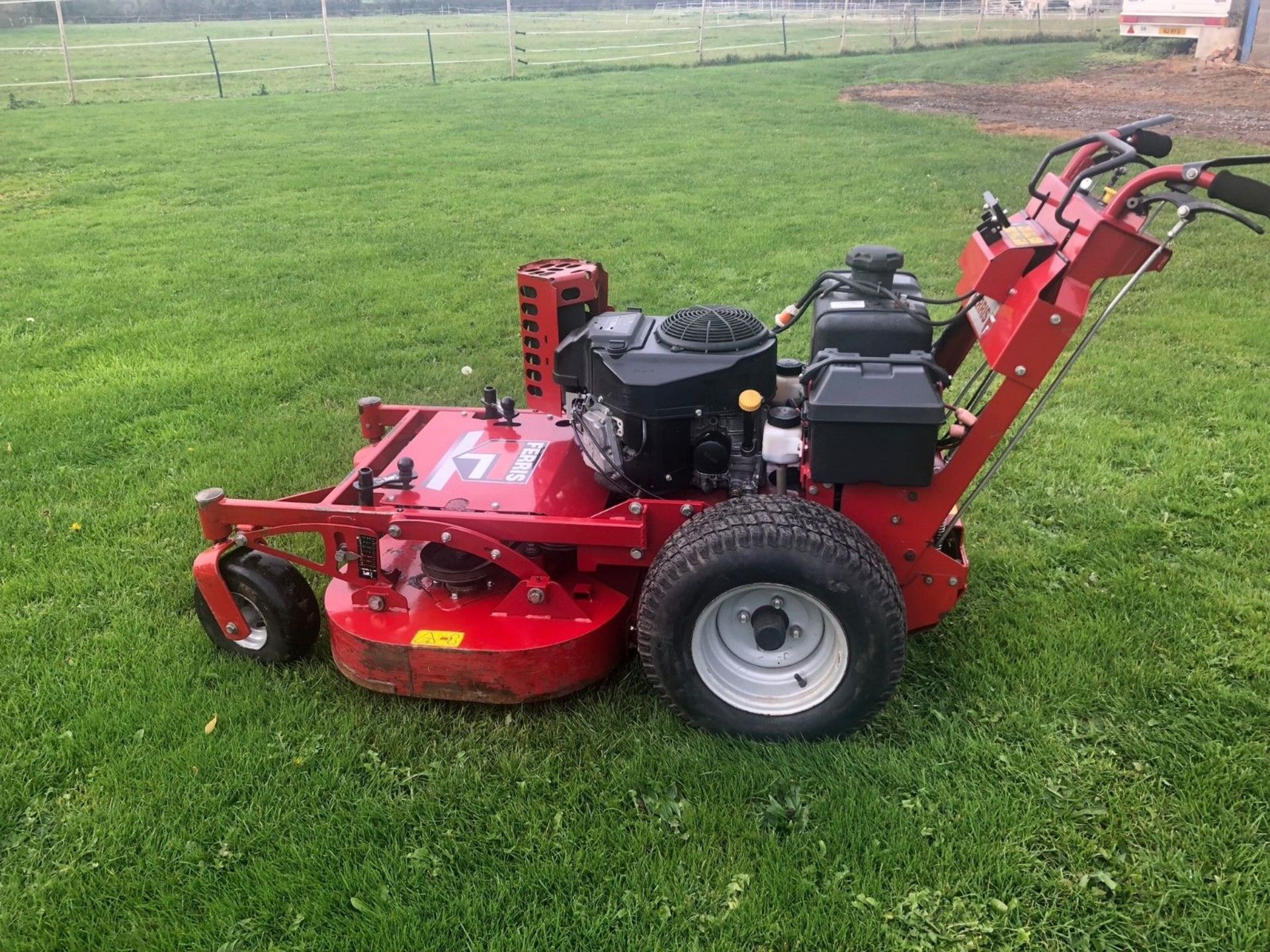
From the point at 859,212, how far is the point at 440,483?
7.24 m

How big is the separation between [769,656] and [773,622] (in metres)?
0.19

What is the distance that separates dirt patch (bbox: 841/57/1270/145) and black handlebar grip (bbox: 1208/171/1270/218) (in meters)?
12.4

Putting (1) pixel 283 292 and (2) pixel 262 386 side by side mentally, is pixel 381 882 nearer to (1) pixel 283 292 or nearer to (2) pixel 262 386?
(2) pixel 262 386

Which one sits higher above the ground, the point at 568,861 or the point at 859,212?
the point at 859,212

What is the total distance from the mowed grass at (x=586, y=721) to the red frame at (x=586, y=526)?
23cm

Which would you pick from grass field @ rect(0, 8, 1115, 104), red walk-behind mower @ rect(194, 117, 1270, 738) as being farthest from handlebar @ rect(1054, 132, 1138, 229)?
grass field @ rect(0, 8, 1115, 104)

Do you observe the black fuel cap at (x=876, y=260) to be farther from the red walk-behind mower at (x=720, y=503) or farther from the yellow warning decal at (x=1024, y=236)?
the yellow warning decal at (x=1024, y=236)

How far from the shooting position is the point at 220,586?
145 inches

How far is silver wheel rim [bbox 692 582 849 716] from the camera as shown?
3270 millimetres

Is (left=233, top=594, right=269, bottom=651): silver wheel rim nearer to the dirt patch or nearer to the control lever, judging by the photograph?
the control lever

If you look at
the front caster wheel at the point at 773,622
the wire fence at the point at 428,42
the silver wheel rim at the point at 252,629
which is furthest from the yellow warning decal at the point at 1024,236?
the wire fence at the point at 428,42

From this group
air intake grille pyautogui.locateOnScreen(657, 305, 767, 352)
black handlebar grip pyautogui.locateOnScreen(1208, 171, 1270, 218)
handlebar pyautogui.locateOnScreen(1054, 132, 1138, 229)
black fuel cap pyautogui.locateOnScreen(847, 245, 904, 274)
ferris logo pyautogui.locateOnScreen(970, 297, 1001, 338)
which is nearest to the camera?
black handlebar grip pyautogui.locateOnScreen(1208, 171, 1270, 218)

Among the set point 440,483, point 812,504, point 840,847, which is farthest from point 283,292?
point 840,847

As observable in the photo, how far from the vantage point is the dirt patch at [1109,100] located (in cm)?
1459
